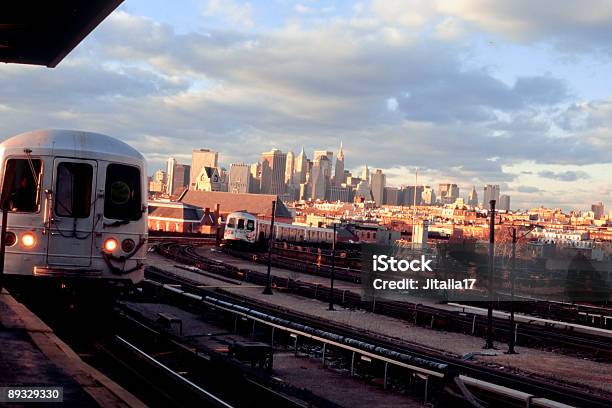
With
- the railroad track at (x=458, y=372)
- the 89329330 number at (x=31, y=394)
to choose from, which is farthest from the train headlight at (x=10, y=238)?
the railroad track at (x=458, y=372)

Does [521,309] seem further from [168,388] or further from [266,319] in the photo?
[168,388]

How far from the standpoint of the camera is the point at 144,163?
1382cm

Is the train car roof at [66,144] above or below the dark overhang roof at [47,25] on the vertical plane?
below

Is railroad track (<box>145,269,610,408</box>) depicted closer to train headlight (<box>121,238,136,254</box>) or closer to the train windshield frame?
train headlight (<box>121,238,136,254</box>)

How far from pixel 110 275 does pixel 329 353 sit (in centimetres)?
684

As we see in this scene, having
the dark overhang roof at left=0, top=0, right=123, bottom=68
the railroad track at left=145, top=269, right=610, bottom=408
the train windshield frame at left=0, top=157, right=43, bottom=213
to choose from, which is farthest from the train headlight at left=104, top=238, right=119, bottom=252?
the railroad track at left=145, top=269, right=610, bottom=408

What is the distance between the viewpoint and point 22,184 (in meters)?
12.7

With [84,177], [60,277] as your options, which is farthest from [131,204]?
[60,277]

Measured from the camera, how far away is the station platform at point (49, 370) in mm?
8406

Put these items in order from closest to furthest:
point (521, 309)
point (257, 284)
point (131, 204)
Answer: point (131, 204) → point (521, 309) → point (257, 284)

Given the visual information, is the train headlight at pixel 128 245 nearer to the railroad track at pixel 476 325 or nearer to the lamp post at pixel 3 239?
the lamp post at pixel 3 239

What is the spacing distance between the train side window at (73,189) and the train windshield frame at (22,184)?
14.0 inches

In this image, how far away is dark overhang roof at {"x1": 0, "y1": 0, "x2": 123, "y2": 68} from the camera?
11.2m

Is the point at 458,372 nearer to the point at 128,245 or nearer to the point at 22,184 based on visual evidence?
the point at 128,245
